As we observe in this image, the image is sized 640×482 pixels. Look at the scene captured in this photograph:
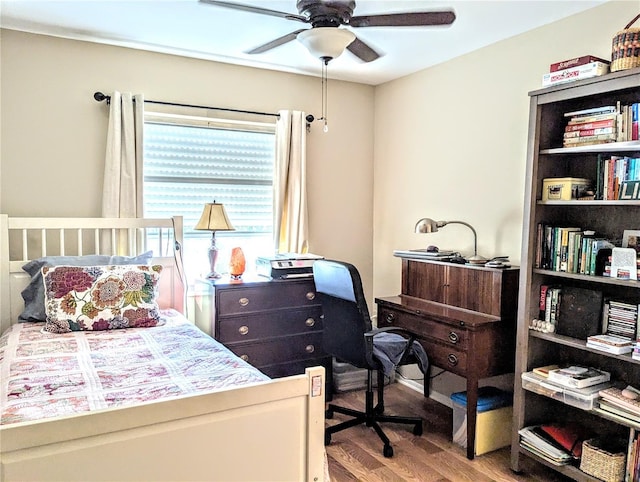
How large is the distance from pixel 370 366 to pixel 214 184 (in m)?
1.81

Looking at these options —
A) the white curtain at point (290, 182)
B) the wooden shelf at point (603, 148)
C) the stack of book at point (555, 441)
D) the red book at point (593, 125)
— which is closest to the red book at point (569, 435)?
the stack of book at point (555, 441)

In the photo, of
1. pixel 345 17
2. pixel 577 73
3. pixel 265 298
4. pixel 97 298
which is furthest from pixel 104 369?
pixel 577 73

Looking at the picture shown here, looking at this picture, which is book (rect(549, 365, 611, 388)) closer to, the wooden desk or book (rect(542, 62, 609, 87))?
the wooden desk

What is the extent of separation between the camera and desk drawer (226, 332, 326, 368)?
331 centimetres

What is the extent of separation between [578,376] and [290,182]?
91.5 inches

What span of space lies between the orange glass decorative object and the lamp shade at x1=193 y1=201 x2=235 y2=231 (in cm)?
19

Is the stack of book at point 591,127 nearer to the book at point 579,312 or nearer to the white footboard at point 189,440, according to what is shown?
the book at point 579,312

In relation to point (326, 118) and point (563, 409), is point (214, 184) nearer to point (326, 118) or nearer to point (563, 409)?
point (326, 118)

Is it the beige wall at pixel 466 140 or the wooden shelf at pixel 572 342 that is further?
the beige wall at pixel 466 140

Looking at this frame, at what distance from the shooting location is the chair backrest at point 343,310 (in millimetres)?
2711

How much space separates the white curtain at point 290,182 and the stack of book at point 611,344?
7.04 ft

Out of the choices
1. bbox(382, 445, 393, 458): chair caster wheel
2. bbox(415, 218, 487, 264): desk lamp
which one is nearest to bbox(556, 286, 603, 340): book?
bbox(415, 218, 487, 264): desk lamp

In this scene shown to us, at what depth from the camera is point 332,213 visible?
4188 mm

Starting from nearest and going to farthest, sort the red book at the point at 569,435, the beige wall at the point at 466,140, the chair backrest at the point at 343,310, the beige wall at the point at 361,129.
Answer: the red book at the point at 569,435
the chair backrest at the point at 343,310
the beige wall at the point at 466,140
the beige wall at the point at 361,129
